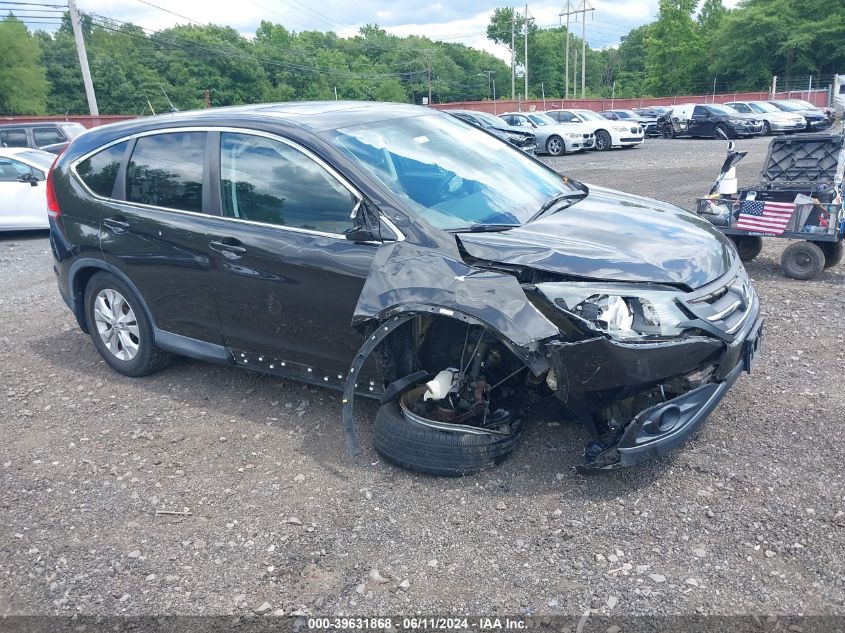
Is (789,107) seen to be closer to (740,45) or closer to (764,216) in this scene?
(764,216)

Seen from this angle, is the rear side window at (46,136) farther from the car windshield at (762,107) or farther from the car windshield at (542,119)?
the car windshield at (762,107)

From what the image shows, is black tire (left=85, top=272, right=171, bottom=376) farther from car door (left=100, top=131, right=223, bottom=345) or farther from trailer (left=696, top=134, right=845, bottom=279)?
trailer (left=696, top=134, right=845, bottom=279)

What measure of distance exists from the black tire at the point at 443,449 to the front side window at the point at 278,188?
3.74ft

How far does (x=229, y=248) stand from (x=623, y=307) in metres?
2.27

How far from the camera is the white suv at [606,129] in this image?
941 inches

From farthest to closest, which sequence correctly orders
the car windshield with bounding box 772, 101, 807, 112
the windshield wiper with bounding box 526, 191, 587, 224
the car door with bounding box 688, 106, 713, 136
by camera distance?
the car windshield with bounding box 772, 101, 807, 112, the car door with bounding box 688, 106, 713, 136, the windshield wiper with bounding box 526, 191, 587, 224

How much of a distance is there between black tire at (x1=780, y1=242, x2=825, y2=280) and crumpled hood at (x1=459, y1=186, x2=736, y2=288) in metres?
3.29

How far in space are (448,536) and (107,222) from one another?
3.20 m

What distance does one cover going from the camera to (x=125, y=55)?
64.8 meters

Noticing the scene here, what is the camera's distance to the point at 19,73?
56000mm

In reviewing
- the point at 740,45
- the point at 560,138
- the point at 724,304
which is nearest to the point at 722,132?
the point at 560,138

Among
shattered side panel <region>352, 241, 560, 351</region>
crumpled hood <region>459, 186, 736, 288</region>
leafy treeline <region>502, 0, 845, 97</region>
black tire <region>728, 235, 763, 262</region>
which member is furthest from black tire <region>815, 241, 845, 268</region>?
leafy treeline <region>502, 0, 845, 97</region>

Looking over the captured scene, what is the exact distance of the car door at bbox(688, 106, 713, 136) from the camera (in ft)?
89.7

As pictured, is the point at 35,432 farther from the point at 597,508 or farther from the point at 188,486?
the point at 597,508
